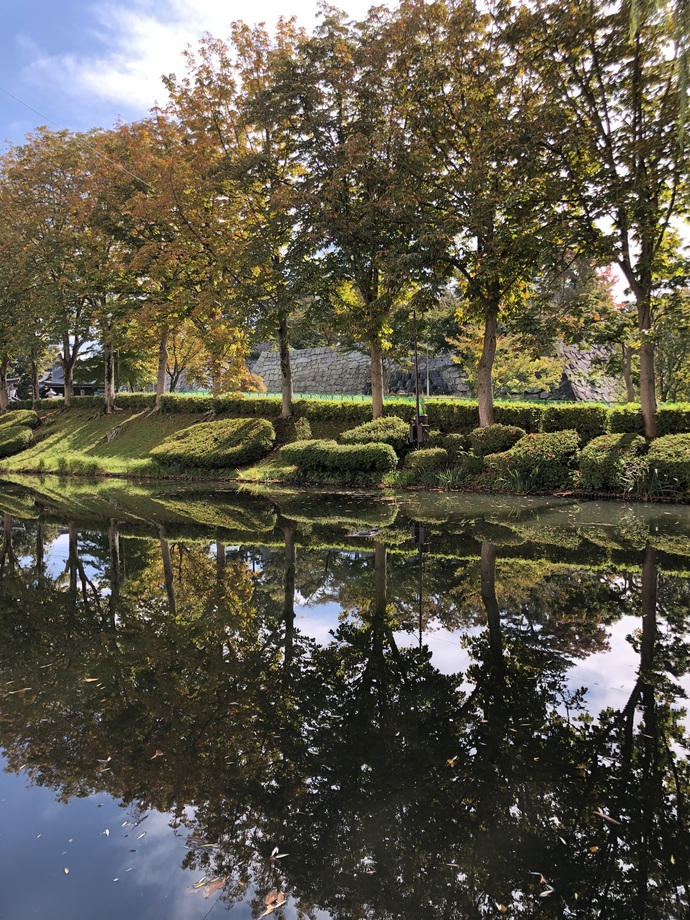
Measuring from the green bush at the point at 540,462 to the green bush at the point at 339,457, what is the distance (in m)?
3.08

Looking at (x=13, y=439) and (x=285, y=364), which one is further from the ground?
(x=285, y=364)

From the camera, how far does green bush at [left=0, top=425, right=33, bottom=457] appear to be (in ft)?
91.2

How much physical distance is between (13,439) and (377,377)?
19.0 metres

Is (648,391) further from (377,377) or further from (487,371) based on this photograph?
(377,377)

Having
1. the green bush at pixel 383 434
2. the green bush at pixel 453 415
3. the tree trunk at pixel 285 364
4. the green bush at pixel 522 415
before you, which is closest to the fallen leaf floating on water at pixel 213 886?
the green bush at pixel 383 434

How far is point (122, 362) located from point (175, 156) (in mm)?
16917

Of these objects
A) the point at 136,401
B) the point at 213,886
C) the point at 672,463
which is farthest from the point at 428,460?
the point at 136,401

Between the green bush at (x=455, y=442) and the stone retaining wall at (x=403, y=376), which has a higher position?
the stone retaining wall at (x=403, y=376)

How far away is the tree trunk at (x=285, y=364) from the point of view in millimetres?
19922

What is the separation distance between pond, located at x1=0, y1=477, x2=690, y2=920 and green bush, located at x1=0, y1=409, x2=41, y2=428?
26333 millimetres

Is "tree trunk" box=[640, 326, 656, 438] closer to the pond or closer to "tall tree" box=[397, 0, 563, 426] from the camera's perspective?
"tall tree" box=[397, 0, 563, 426]

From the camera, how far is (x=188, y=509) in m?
12.5

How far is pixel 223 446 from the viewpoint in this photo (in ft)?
65.7

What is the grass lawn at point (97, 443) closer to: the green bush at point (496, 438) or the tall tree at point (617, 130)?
the green bush at point (496, 438)
